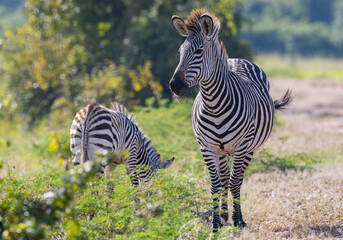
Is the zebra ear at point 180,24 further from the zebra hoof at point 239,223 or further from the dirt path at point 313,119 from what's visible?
the dirt path at point 313,119

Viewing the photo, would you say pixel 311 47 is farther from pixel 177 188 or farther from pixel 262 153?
pixel 177 188

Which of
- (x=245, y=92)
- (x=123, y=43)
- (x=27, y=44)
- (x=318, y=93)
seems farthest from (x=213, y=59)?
(x=318, y=93)

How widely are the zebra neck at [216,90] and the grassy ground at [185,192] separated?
0.89 m

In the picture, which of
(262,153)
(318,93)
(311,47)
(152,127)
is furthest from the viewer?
(311,47)

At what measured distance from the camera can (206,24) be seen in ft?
18.5

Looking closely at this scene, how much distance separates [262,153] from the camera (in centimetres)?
→ 916

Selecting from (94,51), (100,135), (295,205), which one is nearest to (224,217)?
(295,205)

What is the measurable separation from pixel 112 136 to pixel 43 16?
960 centimetres

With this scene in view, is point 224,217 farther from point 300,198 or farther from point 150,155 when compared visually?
point 150,155

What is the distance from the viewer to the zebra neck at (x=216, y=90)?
582 centimetres

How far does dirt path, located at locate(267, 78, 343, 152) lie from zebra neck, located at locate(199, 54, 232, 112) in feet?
8.17

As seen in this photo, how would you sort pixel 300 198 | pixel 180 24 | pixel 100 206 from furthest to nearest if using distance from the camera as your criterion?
pixel 300 198
pixel 180 24
pixel 100 206

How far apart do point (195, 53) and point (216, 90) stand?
541 millimetres

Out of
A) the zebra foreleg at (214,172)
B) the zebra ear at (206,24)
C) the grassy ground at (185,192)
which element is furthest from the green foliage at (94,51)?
the zebra ear at (206,24)
